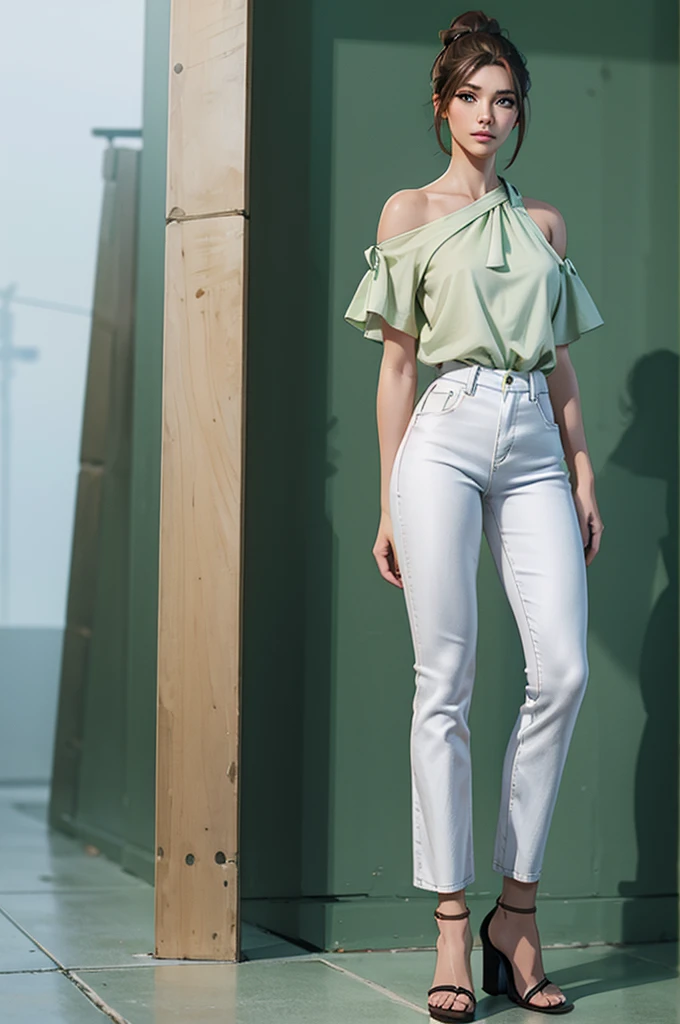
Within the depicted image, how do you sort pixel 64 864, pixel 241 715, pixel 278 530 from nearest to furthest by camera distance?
pixel 241 715
pixel 278 530
pixel 64 864

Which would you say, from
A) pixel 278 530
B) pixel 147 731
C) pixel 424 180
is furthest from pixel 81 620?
pixel 424 180

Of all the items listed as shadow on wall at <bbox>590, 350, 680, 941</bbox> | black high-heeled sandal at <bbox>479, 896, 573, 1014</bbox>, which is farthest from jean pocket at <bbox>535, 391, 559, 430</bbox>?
black high-heeled sandal at <bbox>479, 896, 573, 1014</bbox>

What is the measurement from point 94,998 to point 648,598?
1461 millimetres

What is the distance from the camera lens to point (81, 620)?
496 cm

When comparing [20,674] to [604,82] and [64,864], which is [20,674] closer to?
[64,864]

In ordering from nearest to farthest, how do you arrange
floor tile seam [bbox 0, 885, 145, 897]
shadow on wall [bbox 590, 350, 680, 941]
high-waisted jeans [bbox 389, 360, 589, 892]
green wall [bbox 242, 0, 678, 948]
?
high-waisted jeans [bbox 389, 360, 589, 892] < green wall [bbox 242, 0, 678, 948] < shadow on wall [bbox 590, 350, 680, 941] < floor tile seam [bbox 0, 885, 145, 897]

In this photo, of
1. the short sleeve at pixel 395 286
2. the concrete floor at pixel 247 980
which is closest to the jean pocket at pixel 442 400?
the short sleeve at pixel 395 286

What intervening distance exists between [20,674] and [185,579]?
3.27m

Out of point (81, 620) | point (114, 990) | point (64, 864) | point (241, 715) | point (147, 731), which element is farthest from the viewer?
point (81, 620)

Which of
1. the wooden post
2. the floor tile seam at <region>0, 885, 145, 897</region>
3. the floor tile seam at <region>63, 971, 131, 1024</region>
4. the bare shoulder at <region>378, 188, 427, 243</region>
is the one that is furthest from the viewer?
the floor tile seam at <region>0, 885, 145, 897</region>

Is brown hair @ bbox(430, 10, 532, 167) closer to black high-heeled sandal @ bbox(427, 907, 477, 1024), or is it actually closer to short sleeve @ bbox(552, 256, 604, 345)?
short sleeve @ bbox(552, 256, 604, 345)

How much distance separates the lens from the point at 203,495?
8.77 feet

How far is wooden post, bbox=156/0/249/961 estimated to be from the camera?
8.66 ft

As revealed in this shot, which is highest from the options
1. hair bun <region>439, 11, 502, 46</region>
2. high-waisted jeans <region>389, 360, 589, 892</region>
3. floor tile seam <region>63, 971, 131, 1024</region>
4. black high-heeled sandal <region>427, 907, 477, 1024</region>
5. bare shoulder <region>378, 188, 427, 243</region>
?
hair bun <region>439, 11, 502, 46</region>
